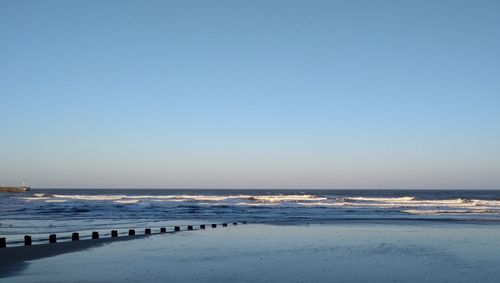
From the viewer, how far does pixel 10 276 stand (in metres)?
11.7

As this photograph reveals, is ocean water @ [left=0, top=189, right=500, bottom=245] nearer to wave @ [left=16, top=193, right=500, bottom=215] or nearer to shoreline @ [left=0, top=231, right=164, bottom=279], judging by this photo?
wave @ [left=16, top=193, right=500, bottom=215]

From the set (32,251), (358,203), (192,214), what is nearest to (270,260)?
→ (32,251)

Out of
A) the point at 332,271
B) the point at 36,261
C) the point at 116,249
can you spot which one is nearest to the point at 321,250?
the point at 332,271

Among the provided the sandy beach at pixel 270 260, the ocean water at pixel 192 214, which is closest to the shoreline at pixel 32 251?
the sandy beach at pixel 270 260

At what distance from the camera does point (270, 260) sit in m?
14.0

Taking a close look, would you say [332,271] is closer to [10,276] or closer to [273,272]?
[273,272]

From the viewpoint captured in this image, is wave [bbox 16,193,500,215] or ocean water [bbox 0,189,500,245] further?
wave [bbox 16,193,500,215]

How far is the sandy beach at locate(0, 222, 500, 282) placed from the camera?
11453 millimetres

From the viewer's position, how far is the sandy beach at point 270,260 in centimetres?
1145

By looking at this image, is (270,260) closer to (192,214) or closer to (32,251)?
(32,251)

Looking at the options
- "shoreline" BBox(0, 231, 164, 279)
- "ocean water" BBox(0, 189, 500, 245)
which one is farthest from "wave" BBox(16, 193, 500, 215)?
"shoreline" BBox(0, 231, 164, 279)

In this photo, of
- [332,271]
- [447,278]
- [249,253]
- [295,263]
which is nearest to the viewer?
[447,278]

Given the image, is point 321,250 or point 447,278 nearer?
point 447,278

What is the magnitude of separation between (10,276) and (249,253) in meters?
6.61
